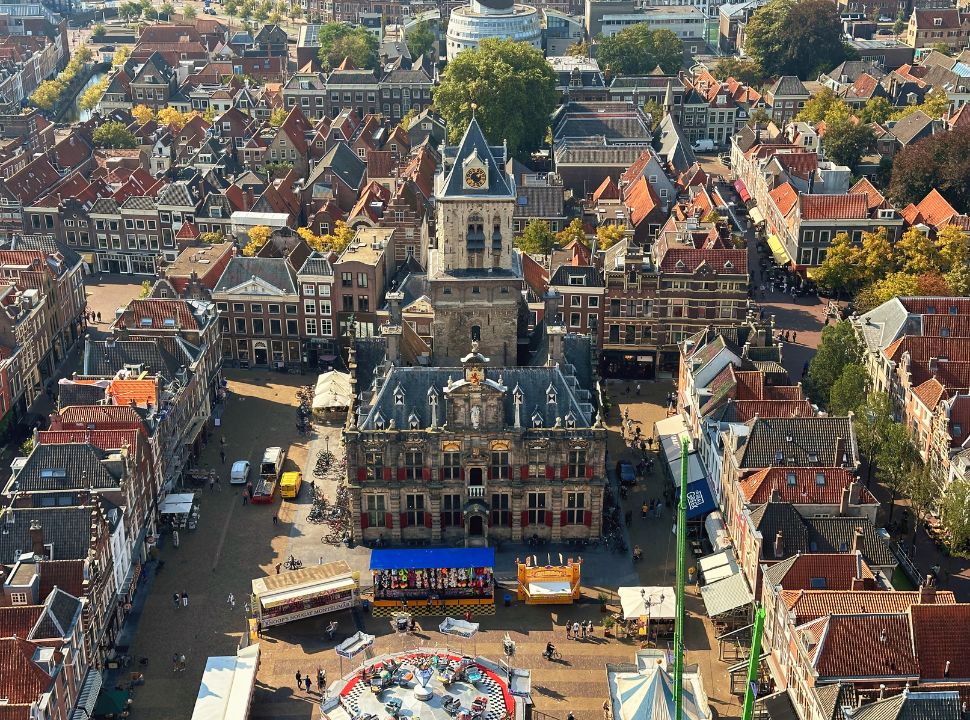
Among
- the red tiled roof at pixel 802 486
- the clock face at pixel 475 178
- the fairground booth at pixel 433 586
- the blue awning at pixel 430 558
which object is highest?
the clock face at pixel 475 178

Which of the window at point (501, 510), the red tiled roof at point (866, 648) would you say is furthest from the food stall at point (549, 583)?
the red tiled roof at point (866, 648)

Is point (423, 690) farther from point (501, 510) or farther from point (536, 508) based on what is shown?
point (536, 508)

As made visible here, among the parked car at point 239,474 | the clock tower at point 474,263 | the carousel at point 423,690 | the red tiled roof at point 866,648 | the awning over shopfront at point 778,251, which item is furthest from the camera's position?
the awning over shopfront at point 778,251

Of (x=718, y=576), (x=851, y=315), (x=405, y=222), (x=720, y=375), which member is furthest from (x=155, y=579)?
(x=851, y=315)

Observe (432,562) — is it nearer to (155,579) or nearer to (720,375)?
(155,579)

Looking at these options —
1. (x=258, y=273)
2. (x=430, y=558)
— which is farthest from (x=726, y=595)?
(x=258, y=273)

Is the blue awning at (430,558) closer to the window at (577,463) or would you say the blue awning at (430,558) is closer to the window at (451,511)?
the window at (451,511)
